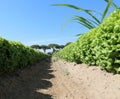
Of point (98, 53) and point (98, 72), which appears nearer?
point (98, 53)

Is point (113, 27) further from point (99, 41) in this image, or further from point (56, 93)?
point (56, 93)

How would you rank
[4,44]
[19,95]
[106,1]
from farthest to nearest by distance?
[4,44] < [19,95] < [106,1]

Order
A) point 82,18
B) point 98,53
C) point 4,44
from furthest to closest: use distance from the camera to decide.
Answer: point 4,44, point 98,53, point 82,18

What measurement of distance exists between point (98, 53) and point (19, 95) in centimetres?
362

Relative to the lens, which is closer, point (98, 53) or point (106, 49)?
point (106, 49)

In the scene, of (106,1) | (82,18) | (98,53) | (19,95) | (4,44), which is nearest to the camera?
(106,1)

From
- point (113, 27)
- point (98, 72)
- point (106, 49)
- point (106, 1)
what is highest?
point (106, 1)

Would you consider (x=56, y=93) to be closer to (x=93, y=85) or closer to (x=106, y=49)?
(x=93, y=85)

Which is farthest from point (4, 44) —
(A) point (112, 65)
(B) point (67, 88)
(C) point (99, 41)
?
(A) point (112, 65)

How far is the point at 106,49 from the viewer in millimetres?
11570

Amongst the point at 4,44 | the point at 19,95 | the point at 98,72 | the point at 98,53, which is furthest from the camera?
the point at 4,44

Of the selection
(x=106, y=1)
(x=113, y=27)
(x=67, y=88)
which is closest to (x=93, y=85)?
(x=67, y=88)

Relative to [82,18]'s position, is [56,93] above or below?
below

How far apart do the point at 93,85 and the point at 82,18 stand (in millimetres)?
2919
